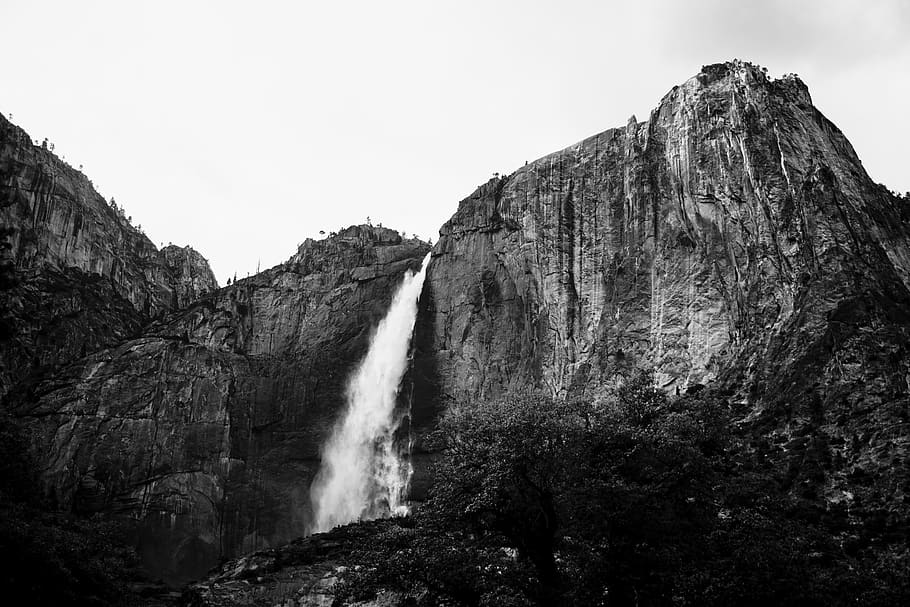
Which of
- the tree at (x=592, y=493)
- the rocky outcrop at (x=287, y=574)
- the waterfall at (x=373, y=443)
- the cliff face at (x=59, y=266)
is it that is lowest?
the rocky outcrop at (x=287, y=574)

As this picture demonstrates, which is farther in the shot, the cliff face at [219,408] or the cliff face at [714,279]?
the cliff face at [219,408]

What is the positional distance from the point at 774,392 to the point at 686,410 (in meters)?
15.2

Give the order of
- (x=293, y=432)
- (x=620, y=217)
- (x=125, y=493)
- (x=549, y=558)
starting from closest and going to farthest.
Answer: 1. (x=549, y=558)
2. (x=620, y=217)
3. (x=125, y=493)
4. (x=293, y=432)

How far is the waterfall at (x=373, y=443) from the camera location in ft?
251

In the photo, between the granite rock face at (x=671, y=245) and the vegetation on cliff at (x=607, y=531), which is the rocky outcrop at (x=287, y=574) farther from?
the vegetation on cliff at (x=607, y=531)

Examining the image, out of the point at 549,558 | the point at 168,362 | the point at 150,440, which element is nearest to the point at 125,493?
the point at 150,440

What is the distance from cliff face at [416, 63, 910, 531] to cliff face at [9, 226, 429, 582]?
38.4 ft

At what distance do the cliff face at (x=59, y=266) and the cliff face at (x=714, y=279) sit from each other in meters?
35.7

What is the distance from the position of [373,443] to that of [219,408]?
622 inches

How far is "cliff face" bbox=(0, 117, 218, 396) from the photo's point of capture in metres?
82.2

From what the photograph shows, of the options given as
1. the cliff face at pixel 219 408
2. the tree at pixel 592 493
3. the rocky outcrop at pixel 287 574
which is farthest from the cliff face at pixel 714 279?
the rocky outcrop at pixel 287 574

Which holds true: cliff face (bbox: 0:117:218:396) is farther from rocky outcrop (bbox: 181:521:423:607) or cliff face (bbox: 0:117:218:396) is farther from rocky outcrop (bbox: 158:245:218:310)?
rocky outcrop (bbox: 181:521:423:607)

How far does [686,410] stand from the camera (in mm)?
38594

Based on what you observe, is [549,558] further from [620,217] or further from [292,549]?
[620,217]
